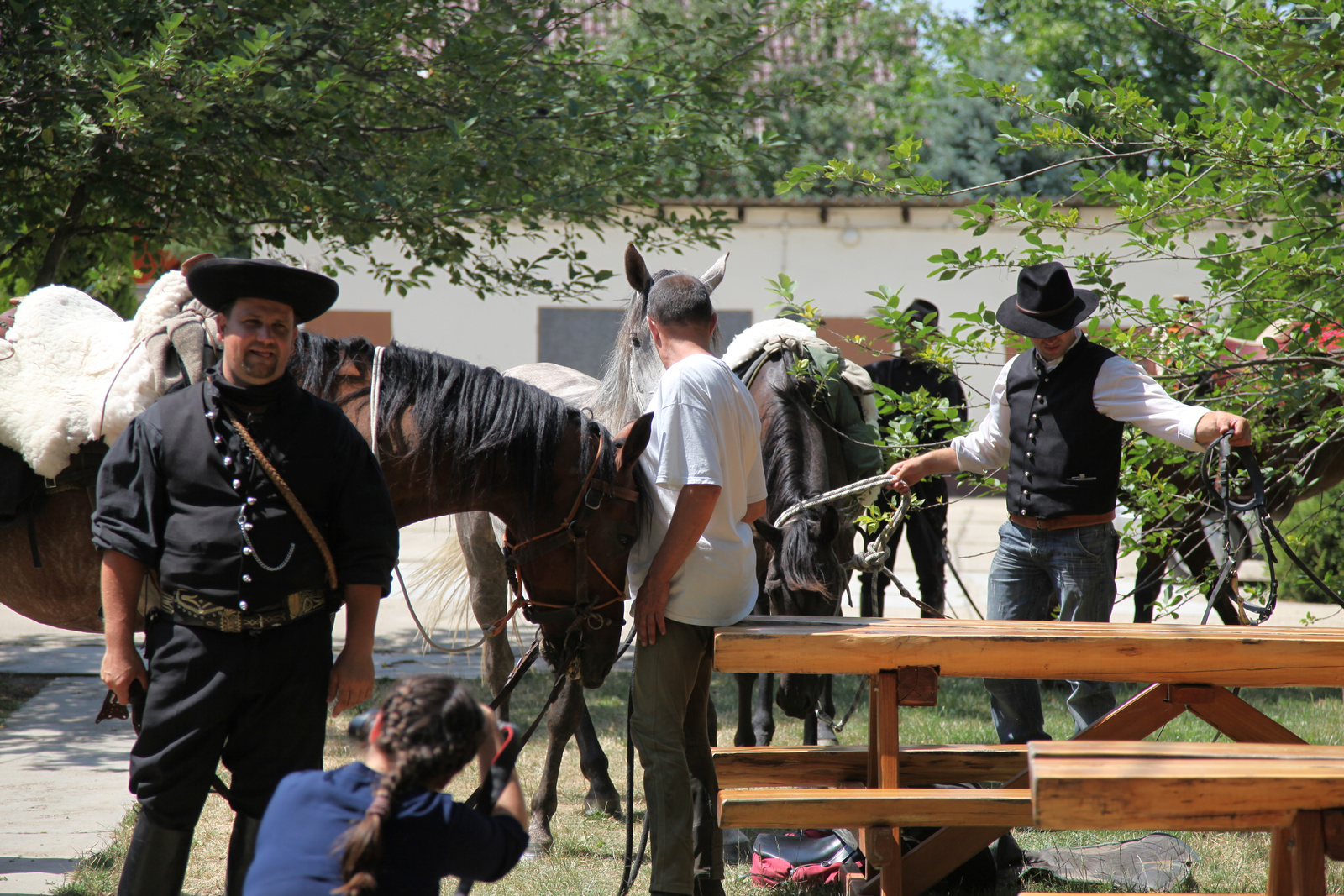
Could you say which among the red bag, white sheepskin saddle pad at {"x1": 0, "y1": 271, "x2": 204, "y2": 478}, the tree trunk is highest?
the tree trunk

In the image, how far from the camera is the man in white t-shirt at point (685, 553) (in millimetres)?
2805

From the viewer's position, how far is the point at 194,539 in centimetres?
234

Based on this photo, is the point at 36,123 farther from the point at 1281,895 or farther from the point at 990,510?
the point at 990,510

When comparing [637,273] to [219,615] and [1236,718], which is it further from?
[1236,718]

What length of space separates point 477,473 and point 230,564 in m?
0.89

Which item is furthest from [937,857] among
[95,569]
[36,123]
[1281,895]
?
[36,123]

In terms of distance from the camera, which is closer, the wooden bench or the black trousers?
the wooden bench

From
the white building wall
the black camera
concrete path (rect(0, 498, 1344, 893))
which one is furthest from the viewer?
the white building wall

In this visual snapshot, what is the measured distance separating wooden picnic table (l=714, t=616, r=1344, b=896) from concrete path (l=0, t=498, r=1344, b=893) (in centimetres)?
87

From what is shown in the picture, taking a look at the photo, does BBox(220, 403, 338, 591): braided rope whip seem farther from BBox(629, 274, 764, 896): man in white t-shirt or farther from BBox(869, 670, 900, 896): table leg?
BBox(869, 670, 900, 896): table leg

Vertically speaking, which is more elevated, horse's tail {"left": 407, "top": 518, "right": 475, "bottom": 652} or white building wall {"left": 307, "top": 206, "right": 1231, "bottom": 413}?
white building wall {"left": 307, "top": 206, "right": 1231, "bottom": 413}

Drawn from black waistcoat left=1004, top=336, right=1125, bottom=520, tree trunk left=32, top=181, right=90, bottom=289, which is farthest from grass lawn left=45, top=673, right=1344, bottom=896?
tree trunk left=32, top=181, right=90, bottom=289

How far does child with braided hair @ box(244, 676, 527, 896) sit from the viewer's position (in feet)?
5.72

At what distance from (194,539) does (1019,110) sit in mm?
3322
